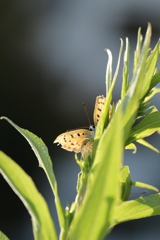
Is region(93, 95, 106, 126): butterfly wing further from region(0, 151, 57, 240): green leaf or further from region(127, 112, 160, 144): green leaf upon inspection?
region(0, 151, 57, 240): green leaf

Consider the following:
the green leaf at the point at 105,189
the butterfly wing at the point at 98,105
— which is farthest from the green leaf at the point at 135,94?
the butterfly wing at the point at 98,105

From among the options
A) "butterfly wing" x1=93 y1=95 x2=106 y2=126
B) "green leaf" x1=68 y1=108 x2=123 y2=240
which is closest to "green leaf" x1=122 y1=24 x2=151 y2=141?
"green leaf" x1=68 y1=108 x2=123 y2=240

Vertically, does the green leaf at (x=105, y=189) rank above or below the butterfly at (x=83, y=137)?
above

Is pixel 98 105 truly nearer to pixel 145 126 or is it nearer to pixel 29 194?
pixel 145 126

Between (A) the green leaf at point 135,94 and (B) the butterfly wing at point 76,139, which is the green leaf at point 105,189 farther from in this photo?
(B) the butterfly wing at point 76,139

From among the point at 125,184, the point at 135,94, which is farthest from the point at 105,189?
the point at 125,184

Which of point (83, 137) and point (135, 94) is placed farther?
point (83, 137)

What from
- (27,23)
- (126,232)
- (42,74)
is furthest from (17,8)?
(126,232)
